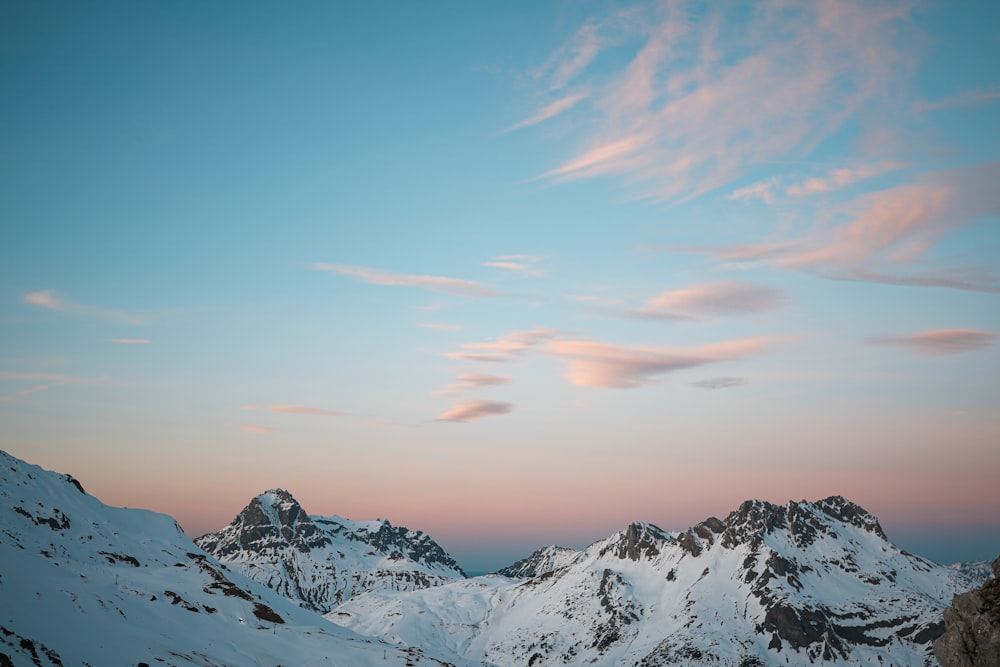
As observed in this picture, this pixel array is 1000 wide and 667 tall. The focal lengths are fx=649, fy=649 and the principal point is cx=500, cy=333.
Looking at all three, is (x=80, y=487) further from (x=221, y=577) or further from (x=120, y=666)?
(x=120, y=666)

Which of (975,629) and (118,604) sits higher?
(975,629)

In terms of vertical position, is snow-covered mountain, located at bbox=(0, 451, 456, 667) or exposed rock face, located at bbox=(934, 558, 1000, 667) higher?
exposed rock face, located at bbox=(934, 558, 1000, 667)

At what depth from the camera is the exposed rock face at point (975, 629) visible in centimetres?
3447

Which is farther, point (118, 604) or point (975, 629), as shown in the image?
point (118, 604)

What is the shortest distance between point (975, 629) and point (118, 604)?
86865 mm

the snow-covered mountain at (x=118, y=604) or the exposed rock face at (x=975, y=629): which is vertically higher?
the exposed rock face at (x=975, y=629)

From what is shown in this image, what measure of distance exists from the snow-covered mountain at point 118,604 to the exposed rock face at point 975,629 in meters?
60.5

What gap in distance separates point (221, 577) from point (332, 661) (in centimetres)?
4134

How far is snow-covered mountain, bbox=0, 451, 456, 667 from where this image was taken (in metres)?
59.0

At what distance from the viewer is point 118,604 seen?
79.7 metres

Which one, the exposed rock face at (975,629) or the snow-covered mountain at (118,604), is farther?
the snow-covered mountain at (118,604)

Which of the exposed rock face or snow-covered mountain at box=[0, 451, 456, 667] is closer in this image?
the exposed rock face

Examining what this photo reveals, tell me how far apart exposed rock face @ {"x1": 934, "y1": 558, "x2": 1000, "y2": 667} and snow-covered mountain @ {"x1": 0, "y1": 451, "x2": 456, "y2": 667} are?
60457mm

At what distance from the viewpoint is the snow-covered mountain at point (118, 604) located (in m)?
59.0
